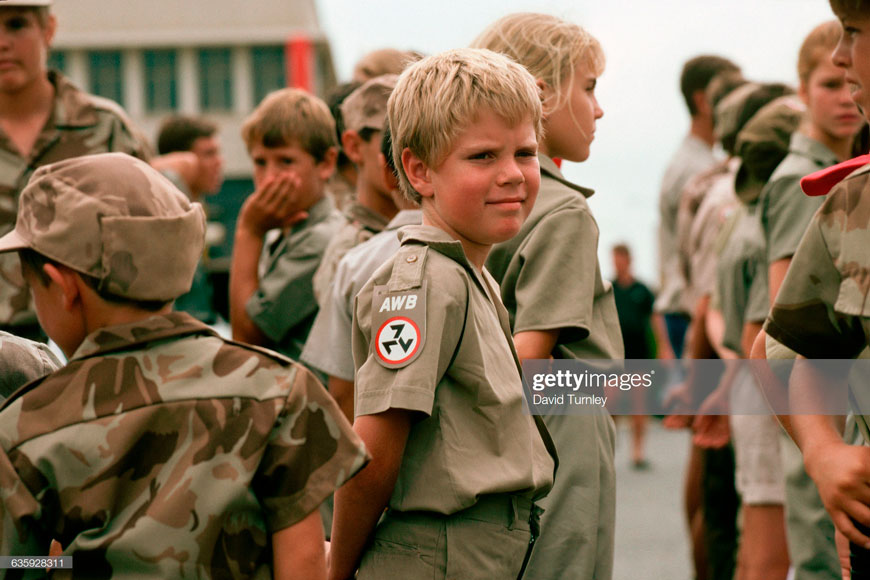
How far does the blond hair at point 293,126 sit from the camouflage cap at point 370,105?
50cm

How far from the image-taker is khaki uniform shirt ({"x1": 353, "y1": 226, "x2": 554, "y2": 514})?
7.75 ft

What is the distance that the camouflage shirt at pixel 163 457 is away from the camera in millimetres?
2029

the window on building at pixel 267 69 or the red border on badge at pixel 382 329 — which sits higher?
the red border on badge at pixel 382 329

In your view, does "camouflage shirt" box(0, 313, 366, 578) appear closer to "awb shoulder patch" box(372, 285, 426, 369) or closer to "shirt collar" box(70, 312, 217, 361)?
"shirt collar" box(70, 312, 217, 361)

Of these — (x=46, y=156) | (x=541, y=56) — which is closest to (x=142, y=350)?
(x=541, y=56)

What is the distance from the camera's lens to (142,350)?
2.13 meters

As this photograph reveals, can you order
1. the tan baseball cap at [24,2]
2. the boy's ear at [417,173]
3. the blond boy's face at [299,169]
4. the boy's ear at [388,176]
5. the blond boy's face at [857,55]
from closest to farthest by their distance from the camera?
1. the blond boy's face at [857,55]
2. the boy's ear at [417,173]
3. the boy's ear at [388,176]
4. the tan baseball cap at [24,2]
5. the blond boy's face at [299,169]

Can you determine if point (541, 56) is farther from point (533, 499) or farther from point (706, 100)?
point (706, 100)

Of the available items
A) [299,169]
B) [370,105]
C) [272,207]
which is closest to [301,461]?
[370,105]

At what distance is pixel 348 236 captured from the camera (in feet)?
Answer: 12.4

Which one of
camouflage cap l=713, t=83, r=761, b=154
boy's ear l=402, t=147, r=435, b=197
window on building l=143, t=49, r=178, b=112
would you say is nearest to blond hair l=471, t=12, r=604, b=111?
boy's ear l=402, t=147, r=435, b=197

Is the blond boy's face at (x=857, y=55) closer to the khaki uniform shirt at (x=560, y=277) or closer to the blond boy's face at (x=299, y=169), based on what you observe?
the khaki uniform shirt at (x=560, y=277)

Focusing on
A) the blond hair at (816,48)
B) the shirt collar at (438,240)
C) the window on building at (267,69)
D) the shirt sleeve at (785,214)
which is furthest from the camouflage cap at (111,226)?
the window on building at (267,69)

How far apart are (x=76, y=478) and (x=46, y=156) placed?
2.37 meters
